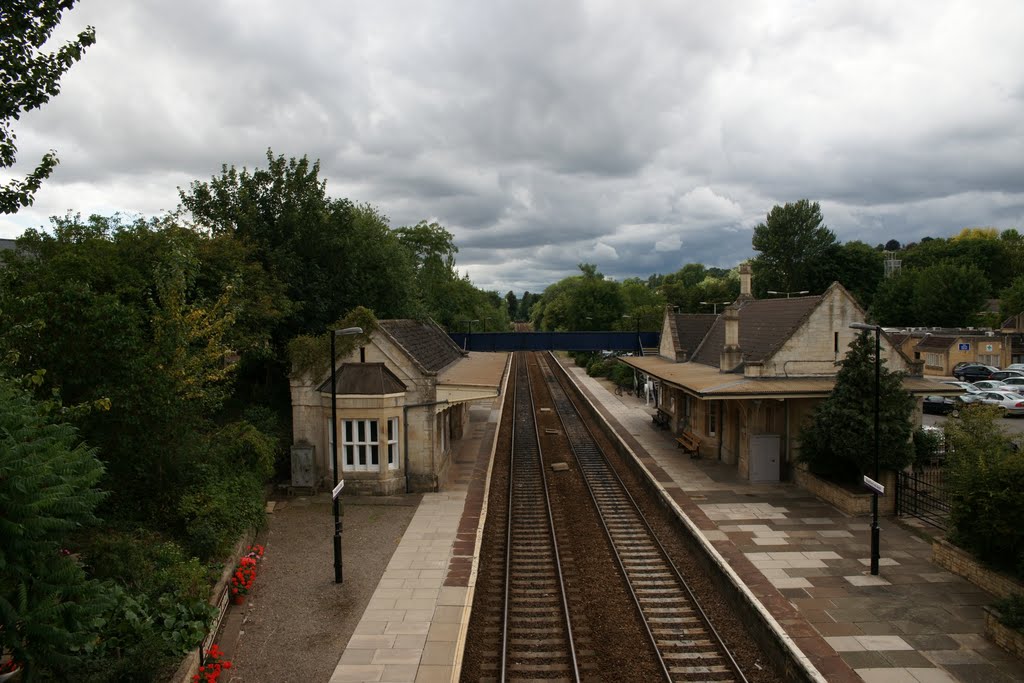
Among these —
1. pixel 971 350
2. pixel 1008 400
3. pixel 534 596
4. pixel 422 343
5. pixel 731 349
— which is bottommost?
pixel 534 596

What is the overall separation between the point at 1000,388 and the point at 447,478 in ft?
116

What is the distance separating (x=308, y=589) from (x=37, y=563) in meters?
7.48

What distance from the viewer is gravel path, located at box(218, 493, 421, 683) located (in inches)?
465

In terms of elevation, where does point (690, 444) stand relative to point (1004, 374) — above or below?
below

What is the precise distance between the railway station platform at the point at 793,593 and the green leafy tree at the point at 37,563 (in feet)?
14.2

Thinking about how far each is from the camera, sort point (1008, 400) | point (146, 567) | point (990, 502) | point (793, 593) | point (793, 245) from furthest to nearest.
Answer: point (793, 245)
point (1008, 400)
point (793, 593)
point (990, 502)
point (146, 567)

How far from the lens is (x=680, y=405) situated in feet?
105

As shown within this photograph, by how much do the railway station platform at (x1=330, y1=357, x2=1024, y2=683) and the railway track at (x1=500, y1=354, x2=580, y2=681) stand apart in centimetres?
98

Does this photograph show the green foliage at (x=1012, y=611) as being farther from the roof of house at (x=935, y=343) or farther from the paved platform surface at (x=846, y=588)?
the roof of house at (x=935, y=343)

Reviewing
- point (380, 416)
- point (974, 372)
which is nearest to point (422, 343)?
point (380, 416)

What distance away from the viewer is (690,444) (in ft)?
91.1

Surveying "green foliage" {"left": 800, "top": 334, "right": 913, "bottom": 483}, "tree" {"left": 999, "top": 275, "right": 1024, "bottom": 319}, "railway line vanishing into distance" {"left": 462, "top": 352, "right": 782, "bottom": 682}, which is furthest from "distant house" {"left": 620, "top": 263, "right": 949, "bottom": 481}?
"tree" {"left": 999, "top": 275, "right": 1024, "bottom": 319}

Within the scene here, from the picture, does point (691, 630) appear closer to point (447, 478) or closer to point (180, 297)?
point (447, 478)

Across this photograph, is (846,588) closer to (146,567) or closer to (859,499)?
(859,499)
